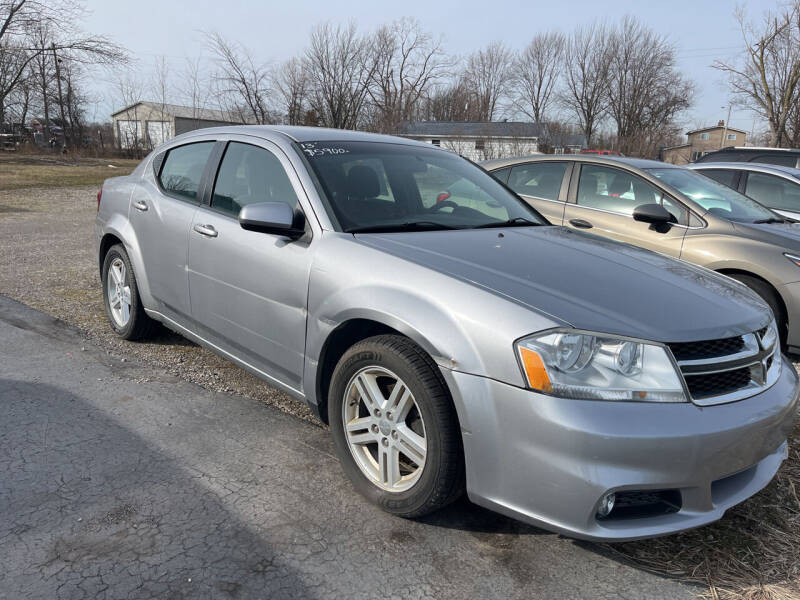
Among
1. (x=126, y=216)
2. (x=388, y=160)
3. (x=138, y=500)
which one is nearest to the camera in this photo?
(x=138, y=500)

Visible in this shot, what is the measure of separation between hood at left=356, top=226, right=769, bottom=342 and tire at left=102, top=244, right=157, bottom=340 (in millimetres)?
2375

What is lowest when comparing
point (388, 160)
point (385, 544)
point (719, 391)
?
point (385, 544)

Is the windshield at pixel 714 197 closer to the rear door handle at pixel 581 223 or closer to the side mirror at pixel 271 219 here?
the rear door handle at pixel 581 223

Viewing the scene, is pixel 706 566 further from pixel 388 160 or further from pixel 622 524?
pixel 388 160

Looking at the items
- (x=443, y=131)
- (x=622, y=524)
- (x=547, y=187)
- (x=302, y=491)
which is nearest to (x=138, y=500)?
(x=302, y=491)

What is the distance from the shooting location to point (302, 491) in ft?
9.18

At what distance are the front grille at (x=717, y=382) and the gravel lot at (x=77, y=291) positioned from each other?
212 cm

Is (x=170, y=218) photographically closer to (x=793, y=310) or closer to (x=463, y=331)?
(x=463, y=331)

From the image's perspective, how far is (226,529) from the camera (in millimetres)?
2480

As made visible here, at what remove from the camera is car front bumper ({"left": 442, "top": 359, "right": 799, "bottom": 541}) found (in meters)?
2.03

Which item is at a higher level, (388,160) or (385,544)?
(388,160)

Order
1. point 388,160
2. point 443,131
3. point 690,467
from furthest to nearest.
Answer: point 443,131 < point 388,160 < point 690,467

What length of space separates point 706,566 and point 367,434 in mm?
1445

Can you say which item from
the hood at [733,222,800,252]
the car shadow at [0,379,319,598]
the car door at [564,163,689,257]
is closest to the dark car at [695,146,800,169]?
the car door at [564,163,689,257]
